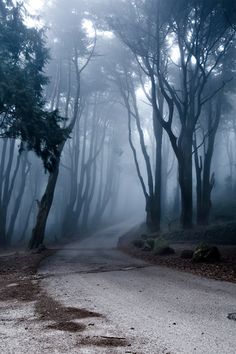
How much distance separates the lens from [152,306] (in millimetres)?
5922

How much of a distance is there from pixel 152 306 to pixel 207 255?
5.83m

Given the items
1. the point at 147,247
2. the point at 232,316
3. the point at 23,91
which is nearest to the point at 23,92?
the point at 23,91

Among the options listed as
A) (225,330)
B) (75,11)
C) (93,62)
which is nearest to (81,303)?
(225,330)

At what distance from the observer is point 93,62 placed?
27.4 metres

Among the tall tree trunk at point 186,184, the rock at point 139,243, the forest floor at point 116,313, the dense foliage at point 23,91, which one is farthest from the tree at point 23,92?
the tall tree trunk at point 186,184

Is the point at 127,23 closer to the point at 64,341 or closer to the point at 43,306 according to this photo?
the point at 43,306

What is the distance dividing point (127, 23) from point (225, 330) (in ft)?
57.7

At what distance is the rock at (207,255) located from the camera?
Answer: 37.1 ft

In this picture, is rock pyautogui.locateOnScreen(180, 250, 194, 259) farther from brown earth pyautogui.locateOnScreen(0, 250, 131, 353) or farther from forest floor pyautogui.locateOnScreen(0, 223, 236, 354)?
brown earth pyautogui.locateOnScreen(0, 250, 131, 353)

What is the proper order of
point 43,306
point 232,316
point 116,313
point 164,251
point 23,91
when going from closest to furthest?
point 232,316 → point 116,313 → point 43,306 → point 23,91 → point 164,251

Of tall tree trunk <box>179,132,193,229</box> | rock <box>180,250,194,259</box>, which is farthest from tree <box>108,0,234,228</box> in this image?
rock <box>180,250,194,259</box>

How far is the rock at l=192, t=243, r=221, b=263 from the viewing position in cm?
1131

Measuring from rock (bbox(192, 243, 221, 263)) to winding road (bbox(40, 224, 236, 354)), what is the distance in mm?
1493

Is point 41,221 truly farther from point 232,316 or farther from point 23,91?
point 232,316
